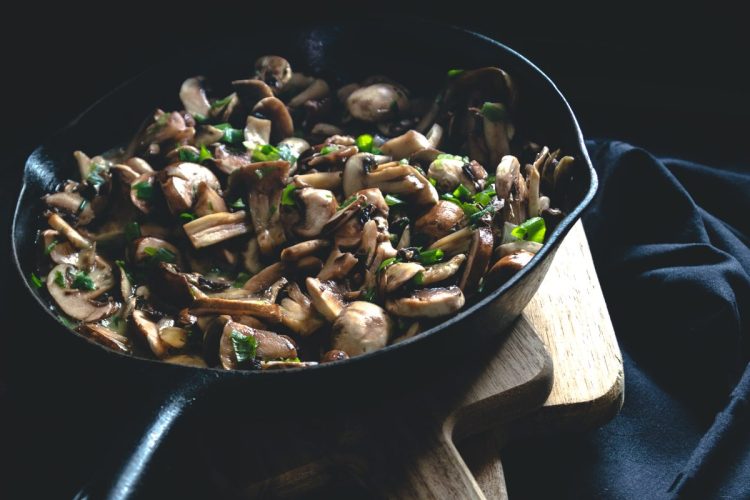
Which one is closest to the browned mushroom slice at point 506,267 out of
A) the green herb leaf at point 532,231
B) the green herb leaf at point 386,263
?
the green herb leaf at point 532,231

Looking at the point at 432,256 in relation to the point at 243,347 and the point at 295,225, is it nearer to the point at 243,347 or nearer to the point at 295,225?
the point at 295,225

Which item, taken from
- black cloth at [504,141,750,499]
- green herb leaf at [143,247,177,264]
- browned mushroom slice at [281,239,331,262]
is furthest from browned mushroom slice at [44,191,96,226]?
black cloth at [504,141,750,499]

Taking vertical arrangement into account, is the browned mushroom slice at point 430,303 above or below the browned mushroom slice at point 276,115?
below

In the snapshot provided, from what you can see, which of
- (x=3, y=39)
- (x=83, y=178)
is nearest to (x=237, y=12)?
(x=3, y=39)

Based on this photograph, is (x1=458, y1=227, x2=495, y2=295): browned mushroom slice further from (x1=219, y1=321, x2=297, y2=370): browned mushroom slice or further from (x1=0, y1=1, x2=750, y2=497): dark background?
(x1=0, y1=1, x2=750, y2=497): dark background

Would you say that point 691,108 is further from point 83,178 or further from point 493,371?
point 83,178

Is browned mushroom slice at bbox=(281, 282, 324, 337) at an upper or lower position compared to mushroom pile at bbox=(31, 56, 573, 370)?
lower

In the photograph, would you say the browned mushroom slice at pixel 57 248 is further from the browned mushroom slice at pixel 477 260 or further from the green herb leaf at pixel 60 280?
the browned mushroom slice at pixel 477 260

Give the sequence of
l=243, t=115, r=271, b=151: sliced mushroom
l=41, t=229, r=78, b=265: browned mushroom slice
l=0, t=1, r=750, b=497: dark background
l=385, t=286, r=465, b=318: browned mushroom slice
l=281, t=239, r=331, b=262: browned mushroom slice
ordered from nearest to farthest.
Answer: l=385, t=286, r=465, b=318: browned mushroom slice < l=281, t=239, r=331, b=262: browned mushroom slice < l=41, t=229, r=78, b=265: browned mushroom slice < l=243, t=115, r=271, b=151: sliced mushroom < l=0, t=1, r=750, b=497: dark background
